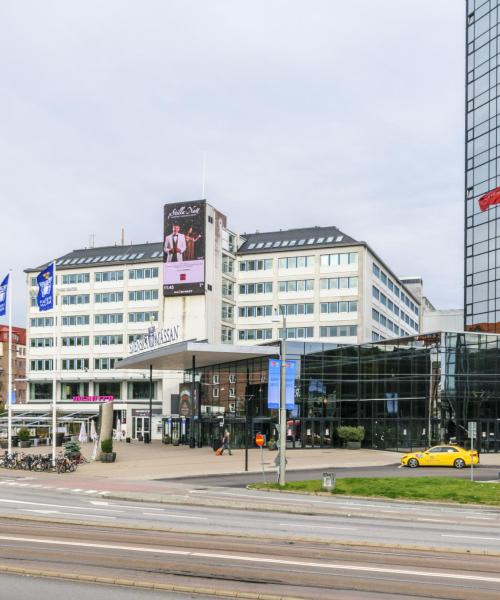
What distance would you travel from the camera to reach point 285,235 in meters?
112

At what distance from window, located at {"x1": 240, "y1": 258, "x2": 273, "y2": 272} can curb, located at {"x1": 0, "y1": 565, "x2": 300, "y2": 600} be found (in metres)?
92.0

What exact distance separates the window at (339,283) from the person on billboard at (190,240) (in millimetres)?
17276

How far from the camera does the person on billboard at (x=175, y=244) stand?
326 ft

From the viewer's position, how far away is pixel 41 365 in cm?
11675

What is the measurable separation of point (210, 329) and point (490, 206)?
3792cm

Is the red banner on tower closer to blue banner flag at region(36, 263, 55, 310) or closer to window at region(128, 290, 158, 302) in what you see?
blue banner flag at region(36, 263, 55, 310)

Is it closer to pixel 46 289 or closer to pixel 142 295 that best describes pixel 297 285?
pixel 142 295

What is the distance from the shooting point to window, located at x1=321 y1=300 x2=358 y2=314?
101 meters

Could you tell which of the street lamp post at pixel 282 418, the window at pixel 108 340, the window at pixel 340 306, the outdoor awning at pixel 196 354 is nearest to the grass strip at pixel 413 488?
the street lamp post at pixel 282 418

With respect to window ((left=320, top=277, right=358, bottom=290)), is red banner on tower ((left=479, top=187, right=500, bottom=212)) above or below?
above

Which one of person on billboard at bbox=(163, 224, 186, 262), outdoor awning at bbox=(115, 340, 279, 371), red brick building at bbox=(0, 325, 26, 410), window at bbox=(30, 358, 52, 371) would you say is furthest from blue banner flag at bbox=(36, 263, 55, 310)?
red brick building at bbox=(0, 325, 26, 410)

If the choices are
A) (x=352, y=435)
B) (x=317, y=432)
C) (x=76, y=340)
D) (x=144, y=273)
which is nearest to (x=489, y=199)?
(x=352, y=435)

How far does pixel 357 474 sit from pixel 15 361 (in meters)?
143

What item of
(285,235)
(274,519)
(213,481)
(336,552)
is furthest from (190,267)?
(336,552)
